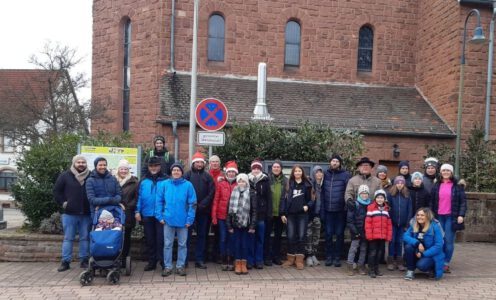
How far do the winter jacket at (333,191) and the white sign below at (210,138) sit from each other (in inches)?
78.1

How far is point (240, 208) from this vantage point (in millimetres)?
7742

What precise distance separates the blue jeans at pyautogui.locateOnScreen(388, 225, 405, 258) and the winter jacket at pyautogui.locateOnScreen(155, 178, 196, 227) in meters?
3.33

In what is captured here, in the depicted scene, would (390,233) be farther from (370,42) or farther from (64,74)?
(64,74)

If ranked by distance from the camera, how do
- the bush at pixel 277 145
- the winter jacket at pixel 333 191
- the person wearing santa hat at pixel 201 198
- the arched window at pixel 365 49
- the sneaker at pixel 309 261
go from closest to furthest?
the person wearing santa hat at pixel 201 198, the winter jacket at pixel 333 191, the sneaker at pixel 309 261, the bush at pixel 277 145, the arched window at pixel 365 49

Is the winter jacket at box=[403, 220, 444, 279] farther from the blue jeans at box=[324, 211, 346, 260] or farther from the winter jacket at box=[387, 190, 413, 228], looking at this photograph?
the blue jeans at box=[324, 211, 346, 260]

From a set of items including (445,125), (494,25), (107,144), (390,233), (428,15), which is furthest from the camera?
(428,15)

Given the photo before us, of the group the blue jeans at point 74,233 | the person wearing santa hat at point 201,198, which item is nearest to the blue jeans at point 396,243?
the person wearing santa hat at point 201,198

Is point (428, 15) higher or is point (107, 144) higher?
point (428, 15)

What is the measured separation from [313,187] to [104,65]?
11929 mm

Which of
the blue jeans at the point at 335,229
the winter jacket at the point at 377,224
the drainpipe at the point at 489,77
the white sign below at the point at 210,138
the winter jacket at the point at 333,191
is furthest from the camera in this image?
the drainpipe at the point at 489,77

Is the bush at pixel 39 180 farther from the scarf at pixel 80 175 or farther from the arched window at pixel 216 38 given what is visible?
the arched window at pixel 216 38

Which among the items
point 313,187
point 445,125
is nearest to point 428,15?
point 445,125

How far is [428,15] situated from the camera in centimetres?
1759

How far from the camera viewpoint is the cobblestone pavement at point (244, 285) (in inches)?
261
